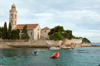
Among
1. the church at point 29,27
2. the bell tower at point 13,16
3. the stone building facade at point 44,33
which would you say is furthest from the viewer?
the stone building facade at point 44,33

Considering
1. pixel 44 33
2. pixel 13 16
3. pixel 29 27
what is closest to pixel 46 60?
pixel 29 27

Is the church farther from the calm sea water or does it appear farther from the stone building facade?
the calm sea water

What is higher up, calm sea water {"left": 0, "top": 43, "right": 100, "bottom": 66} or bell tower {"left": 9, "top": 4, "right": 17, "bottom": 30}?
bell tower {"left": 9, "top": 4, "right": 17, "bottom": 30}

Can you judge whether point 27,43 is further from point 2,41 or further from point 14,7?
point 14,7

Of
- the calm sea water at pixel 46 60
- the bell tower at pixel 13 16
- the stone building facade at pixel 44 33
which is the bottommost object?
the calm sea water at pixel 46 60

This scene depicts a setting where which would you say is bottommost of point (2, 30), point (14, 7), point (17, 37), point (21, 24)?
point (17, 37)

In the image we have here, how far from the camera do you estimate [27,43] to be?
57.3 m

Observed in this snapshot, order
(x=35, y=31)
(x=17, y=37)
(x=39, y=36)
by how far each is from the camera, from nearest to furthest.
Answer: (x=17, y=37), (x=35, y=31), (x=39, y=36)

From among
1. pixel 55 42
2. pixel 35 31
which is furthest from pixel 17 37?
pixel 55 42

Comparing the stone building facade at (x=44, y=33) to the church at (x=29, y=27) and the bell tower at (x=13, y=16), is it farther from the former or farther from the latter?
the bell tower at (x=13, y=16)

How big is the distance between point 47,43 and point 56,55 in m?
32.2

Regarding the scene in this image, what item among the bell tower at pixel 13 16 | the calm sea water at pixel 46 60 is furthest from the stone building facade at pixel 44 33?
the calm sea water at pixel 46 60

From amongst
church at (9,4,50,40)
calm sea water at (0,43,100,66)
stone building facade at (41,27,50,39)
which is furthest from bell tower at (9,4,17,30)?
calm sea water at (0,43,100,66)

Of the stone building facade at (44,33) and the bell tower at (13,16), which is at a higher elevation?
the bell tower at (13,16)
